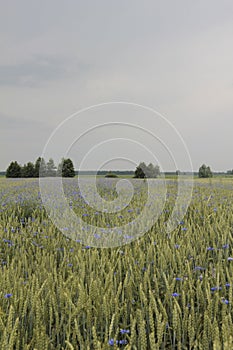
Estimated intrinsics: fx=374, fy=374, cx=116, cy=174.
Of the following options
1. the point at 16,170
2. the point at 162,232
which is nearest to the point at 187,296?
the point at 162,232

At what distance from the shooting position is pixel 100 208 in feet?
17.3

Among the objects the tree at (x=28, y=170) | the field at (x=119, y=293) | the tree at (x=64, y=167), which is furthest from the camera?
the tree at (x=28, y=170)

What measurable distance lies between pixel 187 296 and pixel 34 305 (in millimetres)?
988

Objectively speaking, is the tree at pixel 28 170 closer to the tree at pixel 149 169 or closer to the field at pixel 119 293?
the tree at pixel 149 169

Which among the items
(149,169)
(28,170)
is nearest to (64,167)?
(149,169)

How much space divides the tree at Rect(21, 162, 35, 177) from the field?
33.3 meters

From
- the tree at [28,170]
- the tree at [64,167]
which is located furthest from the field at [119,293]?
the tree at [28,170]

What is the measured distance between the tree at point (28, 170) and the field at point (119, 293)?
33295 millimetres

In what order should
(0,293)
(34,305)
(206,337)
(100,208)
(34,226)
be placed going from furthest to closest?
(100,208) → (34,226) → (0,293) → (34,305) → (206,337)

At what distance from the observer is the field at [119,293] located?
5.98ft

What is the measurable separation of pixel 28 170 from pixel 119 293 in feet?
120

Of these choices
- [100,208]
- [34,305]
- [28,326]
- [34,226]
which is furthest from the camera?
[100,208]

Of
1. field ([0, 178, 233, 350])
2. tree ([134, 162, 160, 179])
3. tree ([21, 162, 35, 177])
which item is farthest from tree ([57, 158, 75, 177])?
tree ([21, 162, 35, 177])

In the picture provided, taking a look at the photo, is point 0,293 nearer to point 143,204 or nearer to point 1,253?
point 1,253
